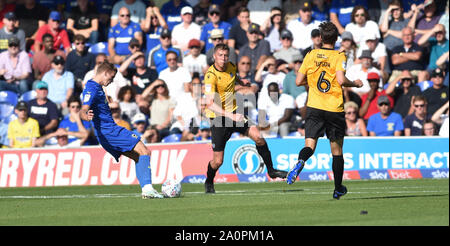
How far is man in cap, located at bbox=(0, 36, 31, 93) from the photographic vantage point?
23.2 meters

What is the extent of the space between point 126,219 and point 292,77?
37.4ft

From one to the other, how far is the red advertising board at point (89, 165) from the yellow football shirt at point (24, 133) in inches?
43.1

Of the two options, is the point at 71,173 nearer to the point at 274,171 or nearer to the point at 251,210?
the point at 274,171

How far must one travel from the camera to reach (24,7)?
2508cm

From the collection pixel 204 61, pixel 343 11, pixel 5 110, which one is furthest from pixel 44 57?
pixel 343 11

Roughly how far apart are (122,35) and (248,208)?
13433mm

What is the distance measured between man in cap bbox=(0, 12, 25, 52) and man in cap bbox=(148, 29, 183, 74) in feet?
12.6

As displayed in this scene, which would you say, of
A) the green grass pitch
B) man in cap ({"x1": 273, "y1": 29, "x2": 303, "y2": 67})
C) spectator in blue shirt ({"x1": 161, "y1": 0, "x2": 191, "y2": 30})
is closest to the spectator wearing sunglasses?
man in cap ({"x1": 273, "y1": 29, "x2": 303, "y2": 67})

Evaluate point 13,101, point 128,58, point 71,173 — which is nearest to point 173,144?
point 71,173

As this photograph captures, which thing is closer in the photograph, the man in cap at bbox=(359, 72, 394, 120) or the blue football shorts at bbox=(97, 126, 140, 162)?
the blue football shorts at bbox=(97, 126, 140, 162)

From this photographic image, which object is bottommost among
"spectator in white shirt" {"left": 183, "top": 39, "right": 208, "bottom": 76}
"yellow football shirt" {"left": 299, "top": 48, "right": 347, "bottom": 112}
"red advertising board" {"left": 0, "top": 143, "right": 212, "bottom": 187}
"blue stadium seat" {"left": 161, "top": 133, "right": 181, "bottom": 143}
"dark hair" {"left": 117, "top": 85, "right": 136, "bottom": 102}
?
"red advertising board" {"left": 0, "top": 143, "right": 212, "bottom": 187}

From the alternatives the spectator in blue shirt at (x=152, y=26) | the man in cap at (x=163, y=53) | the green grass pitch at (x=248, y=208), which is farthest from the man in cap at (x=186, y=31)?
the green grass pitch at (x=248, y=208)

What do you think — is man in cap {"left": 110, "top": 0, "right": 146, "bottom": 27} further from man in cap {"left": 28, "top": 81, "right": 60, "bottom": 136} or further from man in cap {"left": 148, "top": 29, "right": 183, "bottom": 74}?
man in cap {"left": 28, "top": 81, "right": 60, "bottom": 136}

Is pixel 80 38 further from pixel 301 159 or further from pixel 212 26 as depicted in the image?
pixel 301 159
